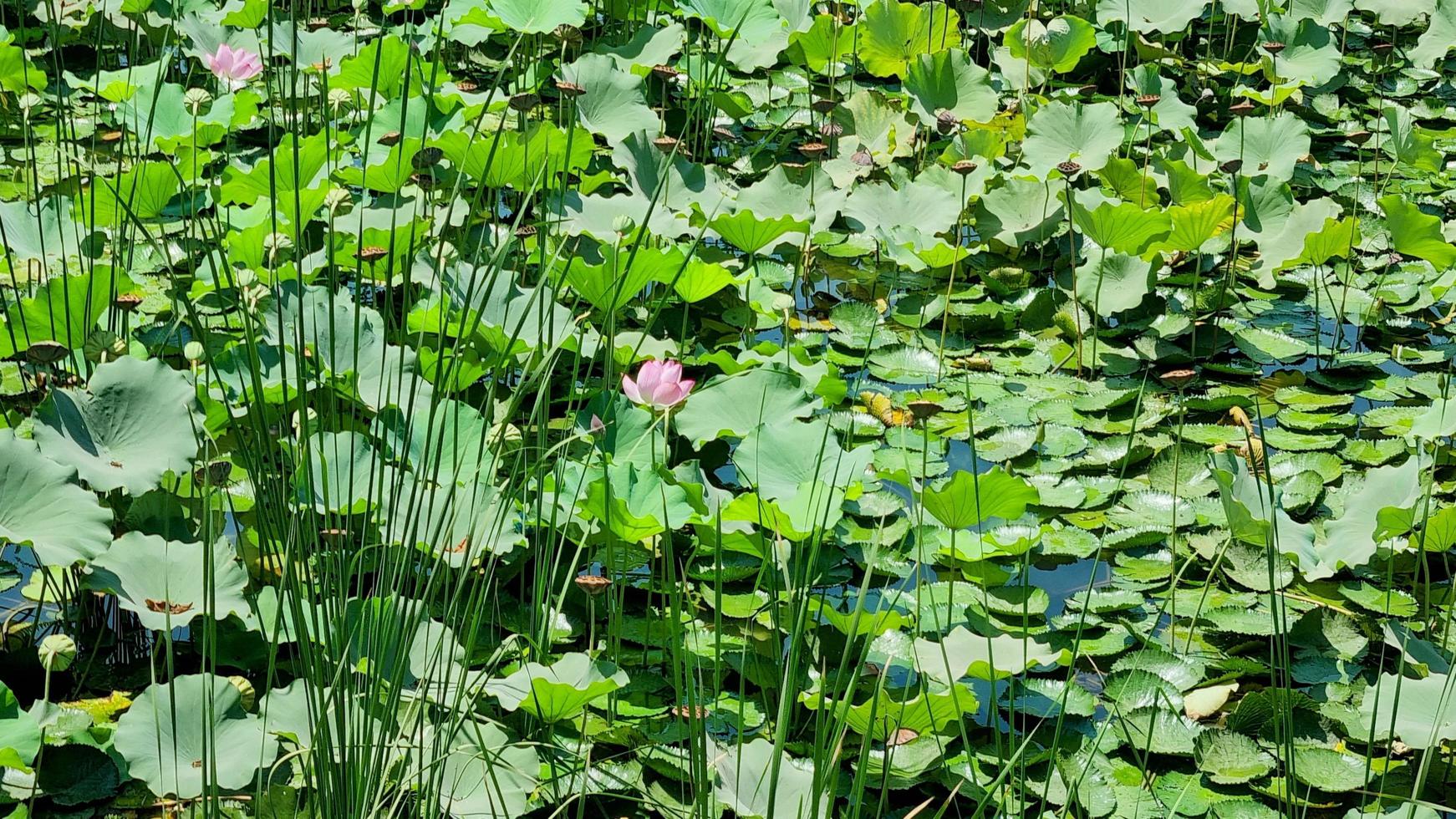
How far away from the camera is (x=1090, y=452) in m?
2.12

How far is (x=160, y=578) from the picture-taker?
151cm

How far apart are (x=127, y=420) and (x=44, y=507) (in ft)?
0.60

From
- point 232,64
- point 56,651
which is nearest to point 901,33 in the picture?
point 232,64

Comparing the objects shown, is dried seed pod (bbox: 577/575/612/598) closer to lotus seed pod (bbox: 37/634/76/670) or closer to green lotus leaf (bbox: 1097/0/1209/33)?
lotus seed pod (bbox: 37/634/76/670)

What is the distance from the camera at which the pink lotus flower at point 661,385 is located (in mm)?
1727

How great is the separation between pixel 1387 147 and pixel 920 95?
Answer: 3.54 ft

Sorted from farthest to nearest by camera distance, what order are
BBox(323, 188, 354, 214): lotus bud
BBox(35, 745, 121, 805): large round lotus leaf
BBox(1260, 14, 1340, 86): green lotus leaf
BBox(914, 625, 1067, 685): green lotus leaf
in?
BBox(1260, 14, 1340, 86): green lotus leaf
BBox(323, 188, 354, 214): lotus bud
BBox(914, 625, 1067, 685): green lotus leaf
BBox(35, 745, 121, 805): large round lotus leaf

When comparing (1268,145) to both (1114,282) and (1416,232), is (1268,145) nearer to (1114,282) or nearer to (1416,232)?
(1416,232)

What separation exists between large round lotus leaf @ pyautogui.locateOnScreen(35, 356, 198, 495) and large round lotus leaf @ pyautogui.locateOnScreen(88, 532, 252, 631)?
0.10 meters

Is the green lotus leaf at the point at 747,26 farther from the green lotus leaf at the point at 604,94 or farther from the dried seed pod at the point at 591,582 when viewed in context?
the dried seed pod at the point at 591,582

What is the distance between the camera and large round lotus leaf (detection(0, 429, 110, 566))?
57.0 inches

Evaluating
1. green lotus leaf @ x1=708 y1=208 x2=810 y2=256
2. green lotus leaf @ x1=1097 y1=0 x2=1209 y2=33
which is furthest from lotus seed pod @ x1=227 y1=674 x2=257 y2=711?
green lotus leaf @ x1=1097 y1=0 x2=1209 y2=33

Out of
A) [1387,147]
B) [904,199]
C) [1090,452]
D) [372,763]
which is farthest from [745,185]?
[372,763]

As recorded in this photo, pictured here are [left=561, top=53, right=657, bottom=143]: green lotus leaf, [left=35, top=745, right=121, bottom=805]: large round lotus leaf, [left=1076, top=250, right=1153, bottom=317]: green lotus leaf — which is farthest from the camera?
[left=561, top=53, right=657, bottom=143]: green lotus leaf
